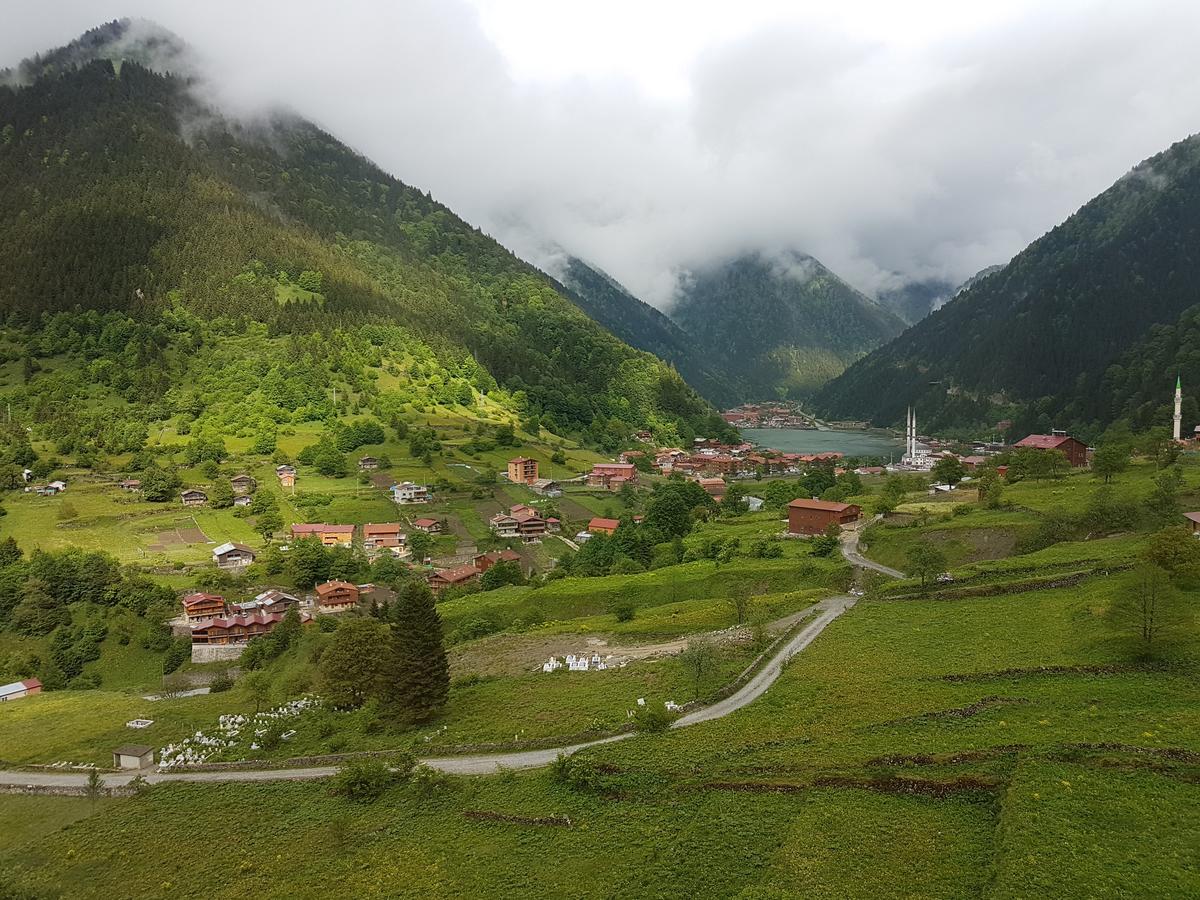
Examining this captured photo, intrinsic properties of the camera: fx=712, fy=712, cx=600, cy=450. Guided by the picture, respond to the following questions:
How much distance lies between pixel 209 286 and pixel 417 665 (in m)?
138

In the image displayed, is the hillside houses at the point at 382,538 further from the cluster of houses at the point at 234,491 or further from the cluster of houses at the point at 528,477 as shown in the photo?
the cluster of houses at the point at 528,477

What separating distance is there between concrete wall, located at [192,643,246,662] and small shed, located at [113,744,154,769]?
27.3 meters

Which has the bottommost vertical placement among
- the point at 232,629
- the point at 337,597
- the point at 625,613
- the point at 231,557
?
the point at 232,629

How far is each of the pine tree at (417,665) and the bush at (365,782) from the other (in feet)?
22.3

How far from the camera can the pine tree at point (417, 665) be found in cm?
3447

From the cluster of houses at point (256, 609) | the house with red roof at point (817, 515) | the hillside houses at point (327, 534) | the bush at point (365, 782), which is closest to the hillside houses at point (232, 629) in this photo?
the cluster of houses at point (256, 609)

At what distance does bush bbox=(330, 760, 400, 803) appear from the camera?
1055 inches

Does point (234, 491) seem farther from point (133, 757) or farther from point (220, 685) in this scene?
point (133, 757)

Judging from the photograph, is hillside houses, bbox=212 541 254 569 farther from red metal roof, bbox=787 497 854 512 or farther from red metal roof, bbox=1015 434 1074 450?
red metal roof, bbox=1015 434 1074 450

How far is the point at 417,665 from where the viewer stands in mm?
34688

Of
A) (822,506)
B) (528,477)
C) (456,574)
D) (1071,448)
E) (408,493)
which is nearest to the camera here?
(822,506)

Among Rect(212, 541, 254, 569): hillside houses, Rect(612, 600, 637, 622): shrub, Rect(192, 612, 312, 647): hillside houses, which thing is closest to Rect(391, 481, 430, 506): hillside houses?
Rect(212, 541, 254, 569): hillside houses

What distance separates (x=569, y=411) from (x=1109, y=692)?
142m

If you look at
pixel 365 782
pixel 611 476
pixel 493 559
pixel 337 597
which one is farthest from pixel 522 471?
pixel 365 782
